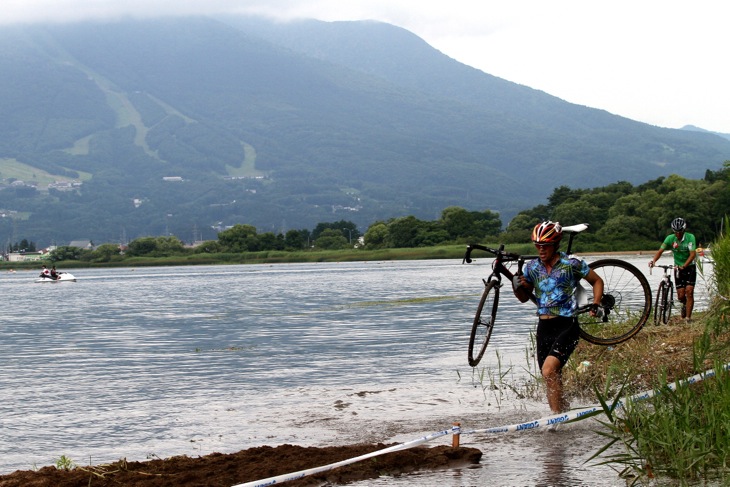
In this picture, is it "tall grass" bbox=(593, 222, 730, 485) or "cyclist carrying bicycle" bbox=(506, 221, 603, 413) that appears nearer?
"tall grass" bbox=(593, 222, 730, 485)

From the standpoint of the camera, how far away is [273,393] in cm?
1797

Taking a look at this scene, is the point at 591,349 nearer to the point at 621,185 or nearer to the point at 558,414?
the point at 558,414

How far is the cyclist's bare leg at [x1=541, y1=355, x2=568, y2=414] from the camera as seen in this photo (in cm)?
1159

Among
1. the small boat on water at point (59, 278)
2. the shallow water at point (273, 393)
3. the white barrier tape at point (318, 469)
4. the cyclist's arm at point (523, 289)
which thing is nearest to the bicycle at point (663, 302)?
the shallow water at point (273, 393)

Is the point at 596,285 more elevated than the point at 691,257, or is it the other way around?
the point at 691,257

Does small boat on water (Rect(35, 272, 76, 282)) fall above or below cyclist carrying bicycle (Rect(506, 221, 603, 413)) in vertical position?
below

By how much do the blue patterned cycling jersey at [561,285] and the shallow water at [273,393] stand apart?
60.0 inches

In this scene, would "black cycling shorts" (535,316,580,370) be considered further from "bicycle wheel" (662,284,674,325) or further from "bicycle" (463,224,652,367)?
"bicycle wheel" (662,284,674,325)

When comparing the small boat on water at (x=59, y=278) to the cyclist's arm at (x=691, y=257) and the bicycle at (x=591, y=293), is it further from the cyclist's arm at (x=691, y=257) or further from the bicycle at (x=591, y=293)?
the bicycle at (x=591, y=293)

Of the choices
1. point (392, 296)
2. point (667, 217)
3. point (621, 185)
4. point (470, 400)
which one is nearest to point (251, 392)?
point (470, 400)

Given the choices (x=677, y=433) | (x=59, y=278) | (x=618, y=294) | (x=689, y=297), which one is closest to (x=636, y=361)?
(x=618, y=294)

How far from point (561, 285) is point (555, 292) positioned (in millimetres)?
100

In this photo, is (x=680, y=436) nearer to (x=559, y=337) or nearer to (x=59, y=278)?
(x=559, y=337)

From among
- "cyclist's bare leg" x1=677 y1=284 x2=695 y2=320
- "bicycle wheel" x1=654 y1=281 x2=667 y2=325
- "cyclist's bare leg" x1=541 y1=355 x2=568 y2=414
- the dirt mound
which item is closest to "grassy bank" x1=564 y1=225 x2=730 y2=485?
"cyclist's bare leg" x1=541 y1=355 x2=568 y2=414
